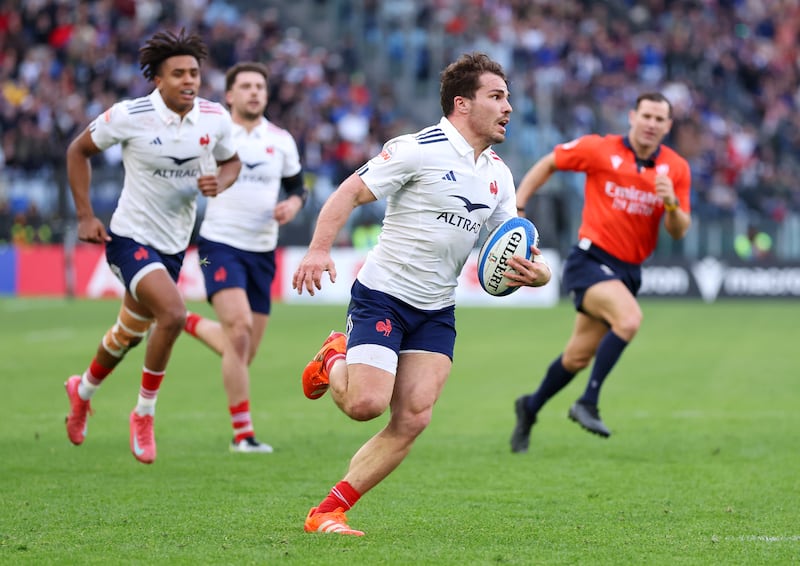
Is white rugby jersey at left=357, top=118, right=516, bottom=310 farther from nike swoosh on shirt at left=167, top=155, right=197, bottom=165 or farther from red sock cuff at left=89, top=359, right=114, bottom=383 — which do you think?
red sock cuff at left=89, top=359, right=114, bottom=383

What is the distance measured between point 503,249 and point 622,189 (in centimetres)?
368

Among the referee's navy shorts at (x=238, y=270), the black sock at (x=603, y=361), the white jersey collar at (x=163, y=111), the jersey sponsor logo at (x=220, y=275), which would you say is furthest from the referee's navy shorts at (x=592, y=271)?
the white jersey collar at (x=163, y=111)

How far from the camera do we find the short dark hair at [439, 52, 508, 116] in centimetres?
646

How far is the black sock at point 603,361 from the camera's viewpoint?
Result: 9438mm

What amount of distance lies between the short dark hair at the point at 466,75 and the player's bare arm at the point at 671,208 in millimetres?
2978

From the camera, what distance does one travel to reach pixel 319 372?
257 inches

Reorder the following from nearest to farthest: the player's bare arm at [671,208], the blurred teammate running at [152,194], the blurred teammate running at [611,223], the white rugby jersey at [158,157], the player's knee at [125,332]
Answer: the blurred teammate running at [152,194] → the white rugby jersey at [158,157] → the player's knee at [125,332] → the player's bare arm at [671,208] → the blurred teammate running at [611,223]

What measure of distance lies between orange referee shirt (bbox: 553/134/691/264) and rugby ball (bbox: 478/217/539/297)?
344 centimetres

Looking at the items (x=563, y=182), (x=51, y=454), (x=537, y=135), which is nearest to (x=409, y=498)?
(x=51, y=454)

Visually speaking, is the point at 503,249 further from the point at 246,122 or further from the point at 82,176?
the point at 246,122

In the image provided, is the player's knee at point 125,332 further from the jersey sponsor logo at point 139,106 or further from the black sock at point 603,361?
the black sock at point 603,361

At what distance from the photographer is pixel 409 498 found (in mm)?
7449

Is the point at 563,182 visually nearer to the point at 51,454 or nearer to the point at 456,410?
the point at 456,410

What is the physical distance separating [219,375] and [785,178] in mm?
18761
